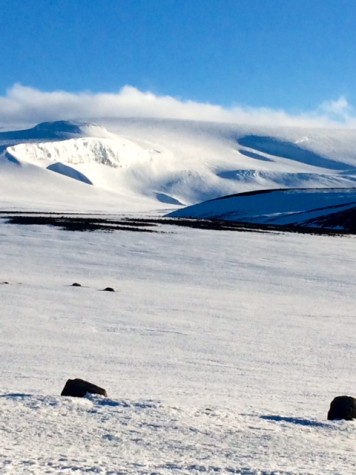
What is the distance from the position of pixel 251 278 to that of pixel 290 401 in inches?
688

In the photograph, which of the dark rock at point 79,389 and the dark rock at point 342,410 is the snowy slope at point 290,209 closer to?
the dark rock at point 342,410

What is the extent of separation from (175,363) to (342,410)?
4865 millimetres

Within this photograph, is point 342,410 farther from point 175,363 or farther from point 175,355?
point 175,355

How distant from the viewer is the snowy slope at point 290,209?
62156 mm

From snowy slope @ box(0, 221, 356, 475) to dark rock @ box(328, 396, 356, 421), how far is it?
A: 0.17 m

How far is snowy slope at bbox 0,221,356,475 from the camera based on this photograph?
6.40 m

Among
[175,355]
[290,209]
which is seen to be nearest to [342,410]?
[175,355]

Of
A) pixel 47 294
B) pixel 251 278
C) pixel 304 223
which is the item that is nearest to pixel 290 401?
pixel 47 294

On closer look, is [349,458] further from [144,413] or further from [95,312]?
[95,312]

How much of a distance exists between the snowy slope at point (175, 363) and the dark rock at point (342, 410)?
6.9 inches

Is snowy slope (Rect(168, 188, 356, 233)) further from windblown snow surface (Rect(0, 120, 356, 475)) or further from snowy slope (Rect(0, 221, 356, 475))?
snowy slope (Rect(0, 221, 356, 475))

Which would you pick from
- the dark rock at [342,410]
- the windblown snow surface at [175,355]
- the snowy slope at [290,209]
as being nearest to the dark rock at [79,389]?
the windblown snow surface at [175,355]

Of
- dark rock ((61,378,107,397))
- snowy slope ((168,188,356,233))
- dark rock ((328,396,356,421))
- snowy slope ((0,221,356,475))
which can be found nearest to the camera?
snowy slope ((0,221,356,475))

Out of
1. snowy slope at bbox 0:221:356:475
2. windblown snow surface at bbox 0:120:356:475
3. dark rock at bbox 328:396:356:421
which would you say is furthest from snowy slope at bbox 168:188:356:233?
dark rock at bbox 328:396:356:421
